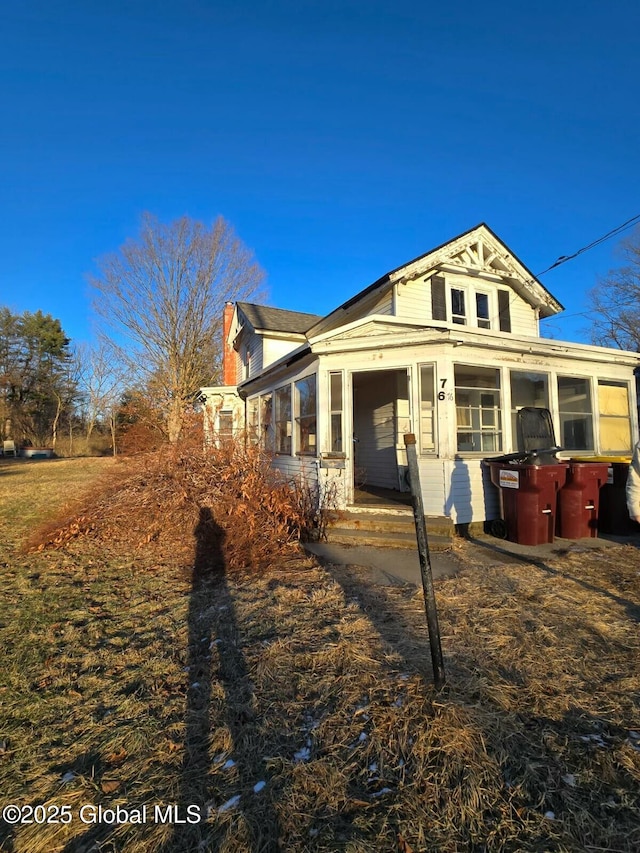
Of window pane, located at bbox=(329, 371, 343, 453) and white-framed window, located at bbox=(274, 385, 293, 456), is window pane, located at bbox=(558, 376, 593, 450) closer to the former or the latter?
window pane, located at bbox=(329, 371, 343, 453)

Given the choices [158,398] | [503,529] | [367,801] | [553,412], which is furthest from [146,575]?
[158,398]

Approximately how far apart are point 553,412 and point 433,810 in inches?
319

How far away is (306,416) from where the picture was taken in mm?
8984

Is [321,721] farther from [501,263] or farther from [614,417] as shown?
[501,263]

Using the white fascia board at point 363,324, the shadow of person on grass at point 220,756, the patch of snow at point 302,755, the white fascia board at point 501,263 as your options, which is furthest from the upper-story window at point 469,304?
the patch of snow at point 302,755

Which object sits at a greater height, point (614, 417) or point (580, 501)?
point (614, 417)

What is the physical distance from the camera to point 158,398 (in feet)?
77.8

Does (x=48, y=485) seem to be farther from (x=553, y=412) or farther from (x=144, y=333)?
(x=553, y=412)

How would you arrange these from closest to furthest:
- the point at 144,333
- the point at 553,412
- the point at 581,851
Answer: the point at 581,851 < the point at 553,412 < the point at 144,333

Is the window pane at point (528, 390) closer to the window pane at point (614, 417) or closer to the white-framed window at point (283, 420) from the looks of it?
the window pane at point (614, 417)

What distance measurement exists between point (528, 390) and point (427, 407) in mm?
2699

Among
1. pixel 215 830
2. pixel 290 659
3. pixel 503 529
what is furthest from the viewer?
pixel 503 529

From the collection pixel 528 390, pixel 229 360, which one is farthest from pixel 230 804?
pixel 229 360

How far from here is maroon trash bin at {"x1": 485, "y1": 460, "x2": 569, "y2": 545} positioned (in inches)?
258
